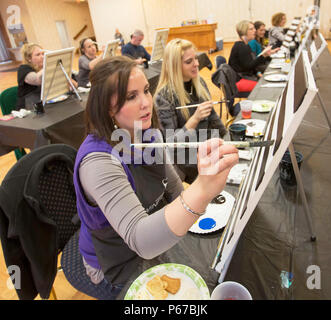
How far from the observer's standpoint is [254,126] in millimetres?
1659

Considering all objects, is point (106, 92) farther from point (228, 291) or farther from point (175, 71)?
point (175, 71)

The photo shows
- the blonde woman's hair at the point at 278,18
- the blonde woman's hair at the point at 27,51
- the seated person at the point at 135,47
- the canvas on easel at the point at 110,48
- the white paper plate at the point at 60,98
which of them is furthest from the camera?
the blonde woman's hair at the point at 278,18

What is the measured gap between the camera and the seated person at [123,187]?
2.09 ft

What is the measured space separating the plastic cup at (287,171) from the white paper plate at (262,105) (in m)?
0.92

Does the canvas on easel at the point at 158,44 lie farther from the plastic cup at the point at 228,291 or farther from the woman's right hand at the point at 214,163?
the plastic cup at the point at 228,291

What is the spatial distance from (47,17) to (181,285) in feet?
48.6

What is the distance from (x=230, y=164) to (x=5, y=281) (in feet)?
6.04

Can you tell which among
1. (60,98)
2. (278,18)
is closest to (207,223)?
(60,98)

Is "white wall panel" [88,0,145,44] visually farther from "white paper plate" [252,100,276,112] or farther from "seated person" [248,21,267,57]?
"white paper plate" [252,100,276,112]

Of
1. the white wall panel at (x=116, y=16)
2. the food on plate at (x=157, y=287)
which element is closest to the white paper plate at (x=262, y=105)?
the food on plate at (x=157, y=287)

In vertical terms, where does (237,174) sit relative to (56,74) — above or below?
below

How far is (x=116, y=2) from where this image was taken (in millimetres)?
11945

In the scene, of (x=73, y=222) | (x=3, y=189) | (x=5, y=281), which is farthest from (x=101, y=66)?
(x=5, y=281)

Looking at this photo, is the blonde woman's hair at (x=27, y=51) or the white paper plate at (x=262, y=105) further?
the blonde woman's hair at (x=27, y=51)
